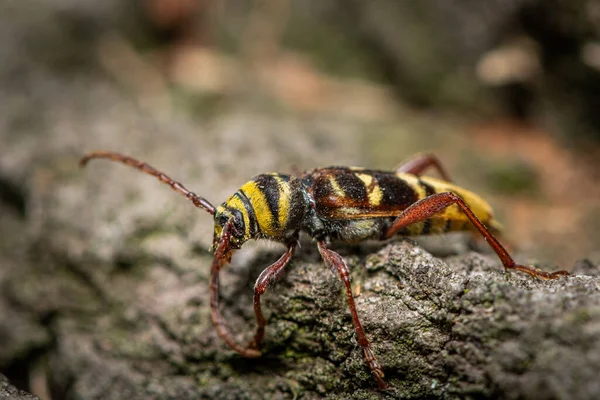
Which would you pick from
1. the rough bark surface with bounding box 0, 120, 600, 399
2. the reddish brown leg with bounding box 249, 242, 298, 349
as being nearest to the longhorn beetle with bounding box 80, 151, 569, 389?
the reddish brown leg with bounding box 249, 242, 298, 349

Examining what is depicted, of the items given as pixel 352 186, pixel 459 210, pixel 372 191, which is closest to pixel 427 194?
pixel 459 210

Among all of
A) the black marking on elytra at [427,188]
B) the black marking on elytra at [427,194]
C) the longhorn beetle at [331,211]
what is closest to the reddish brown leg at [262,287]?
the longhorn beetle at [331,211]

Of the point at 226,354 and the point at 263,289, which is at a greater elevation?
the point at 263,289

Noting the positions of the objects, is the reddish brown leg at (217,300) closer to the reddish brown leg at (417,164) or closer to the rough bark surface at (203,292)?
the rough bark surface at (203,292)

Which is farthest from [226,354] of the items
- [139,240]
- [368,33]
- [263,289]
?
[368,33]

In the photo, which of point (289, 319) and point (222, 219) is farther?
point (289, 319)

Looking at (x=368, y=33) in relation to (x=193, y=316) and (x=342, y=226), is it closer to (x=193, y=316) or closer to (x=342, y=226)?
(x=342, y=226)

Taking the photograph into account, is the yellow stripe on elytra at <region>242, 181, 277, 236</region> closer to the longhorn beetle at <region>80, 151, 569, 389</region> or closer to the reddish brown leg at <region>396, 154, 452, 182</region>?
the longhorn beetle at <region>80, 151, 569, 389</region>

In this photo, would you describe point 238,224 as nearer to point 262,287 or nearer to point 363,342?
point 262,287
